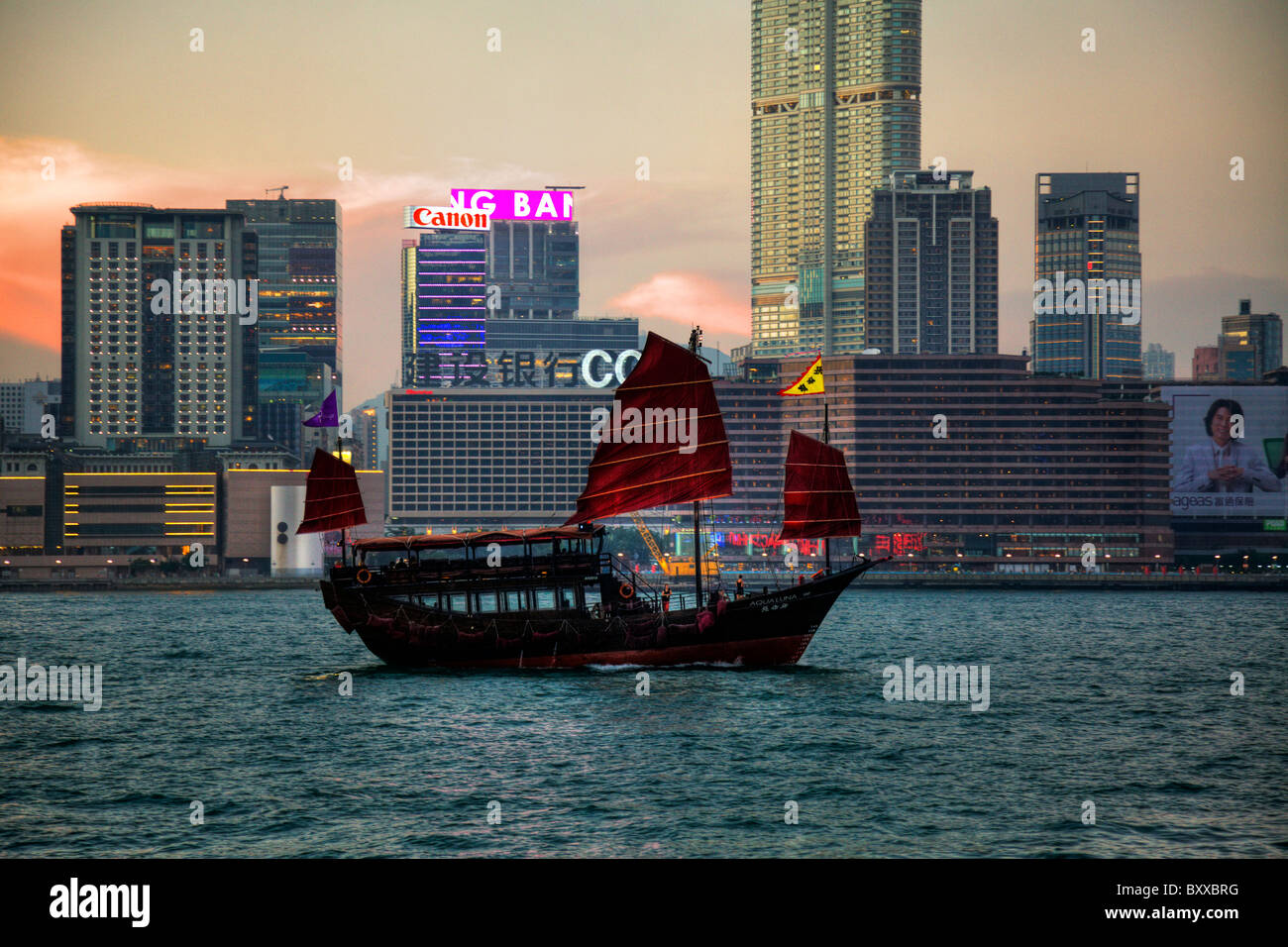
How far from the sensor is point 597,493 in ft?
214

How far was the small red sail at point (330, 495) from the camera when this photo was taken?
6756 centimetres

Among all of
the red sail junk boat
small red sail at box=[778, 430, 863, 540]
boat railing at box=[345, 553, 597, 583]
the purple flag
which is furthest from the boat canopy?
small red sail at box=[778, 430, 863, 540]

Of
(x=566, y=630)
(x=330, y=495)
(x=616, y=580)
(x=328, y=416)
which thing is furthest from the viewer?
(x=330, y=495)

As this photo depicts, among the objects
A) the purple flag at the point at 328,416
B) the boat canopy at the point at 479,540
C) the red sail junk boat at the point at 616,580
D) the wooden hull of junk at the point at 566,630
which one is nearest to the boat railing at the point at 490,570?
the red sail junk boat at the point at 616,580

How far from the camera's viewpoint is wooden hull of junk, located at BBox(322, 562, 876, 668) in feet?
203

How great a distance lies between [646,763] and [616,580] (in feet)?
71.3

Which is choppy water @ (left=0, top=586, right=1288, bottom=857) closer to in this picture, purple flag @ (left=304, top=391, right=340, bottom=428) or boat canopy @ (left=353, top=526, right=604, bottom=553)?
boat canopy @ (left=353, top=526, right=604, bottom=553)

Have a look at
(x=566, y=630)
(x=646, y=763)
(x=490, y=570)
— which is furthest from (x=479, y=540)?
(x=646, y=763)

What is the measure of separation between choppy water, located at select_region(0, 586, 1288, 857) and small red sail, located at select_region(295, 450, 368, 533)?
8031mm

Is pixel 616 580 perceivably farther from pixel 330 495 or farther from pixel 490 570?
pixel 330 495

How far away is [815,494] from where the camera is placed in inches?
2581
